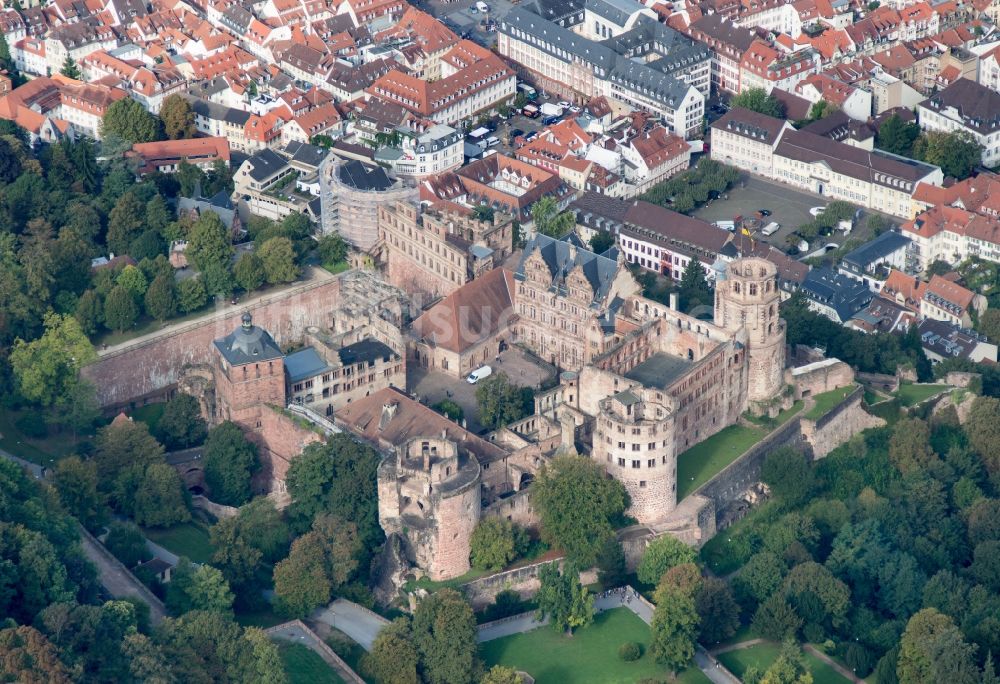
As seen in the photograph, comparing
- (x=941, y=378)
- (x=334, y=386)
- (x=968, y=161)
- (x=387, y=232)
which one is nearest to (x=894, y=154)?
(x=968, y=161)

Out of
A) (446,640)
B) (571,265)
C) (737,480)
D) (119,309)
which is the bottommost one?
(737,480)

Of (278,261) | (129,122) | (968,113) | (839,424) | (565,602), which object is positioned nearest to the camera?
(565,602)

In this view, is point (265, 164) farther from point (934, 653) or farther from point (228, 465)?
point (934, 653)

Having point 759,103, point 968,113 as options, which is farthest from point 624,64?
point 968,113

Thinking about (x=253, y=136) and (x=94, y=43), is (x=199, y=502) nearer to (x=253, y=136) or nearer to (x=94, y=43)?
(x=253, y=136)

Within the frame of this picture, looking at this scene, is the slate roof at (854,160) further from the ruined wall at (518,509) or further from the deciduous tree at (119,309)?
the deciduous tree at (119,309)

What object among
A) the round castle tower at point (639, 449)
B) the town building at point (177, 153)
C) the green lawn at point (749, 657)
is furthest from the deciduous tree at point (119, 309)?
the green lawn at point (749, 657)
